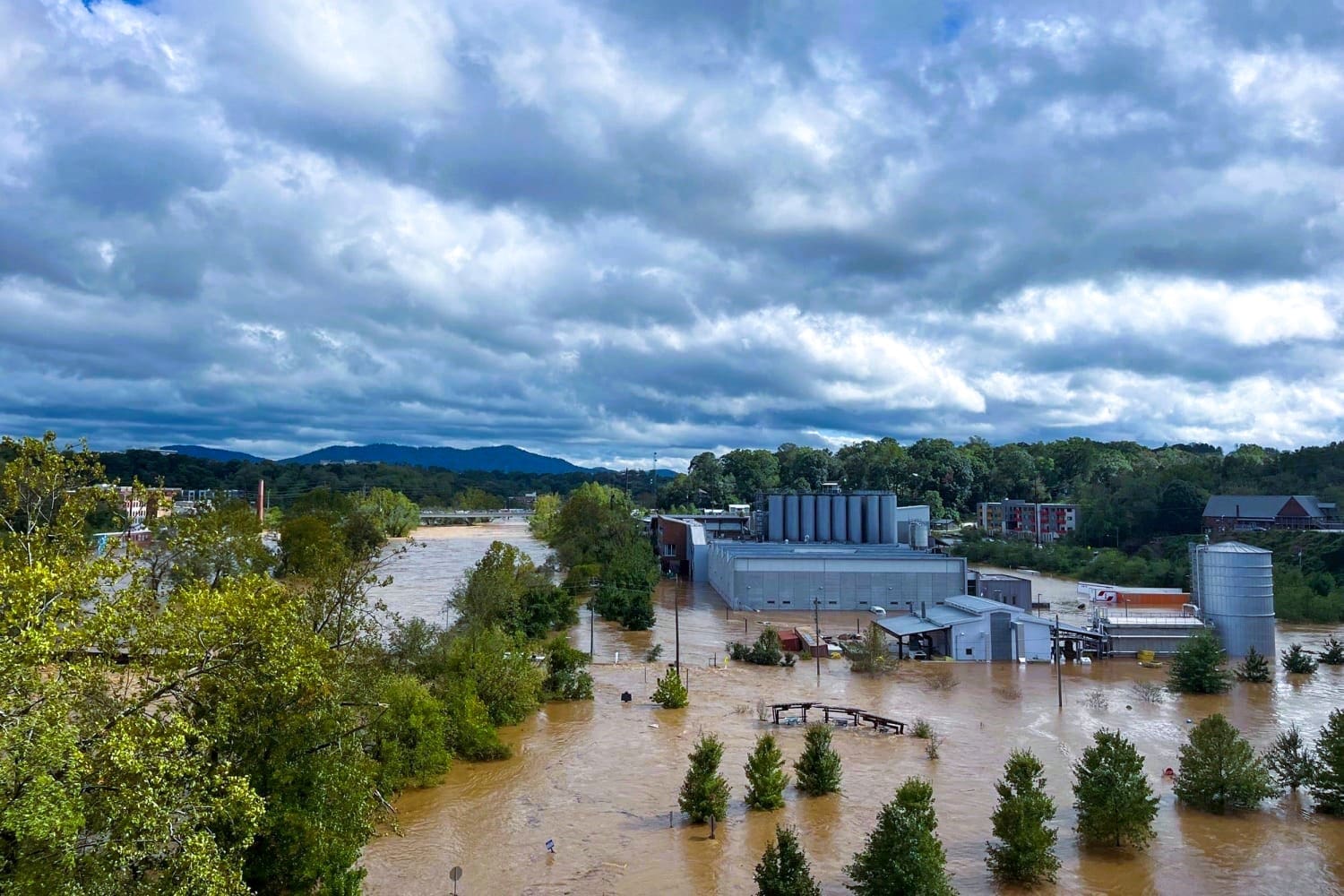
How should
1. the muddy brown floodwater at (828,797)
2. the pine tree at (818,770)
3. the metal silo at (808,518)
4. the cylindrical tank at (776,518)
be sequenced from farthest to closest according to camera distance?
the cylindrical tank at (776,518)
the metal silo at (808,518)
the pine tree at (818,770)
the muddy brown floodwater at (828,797)

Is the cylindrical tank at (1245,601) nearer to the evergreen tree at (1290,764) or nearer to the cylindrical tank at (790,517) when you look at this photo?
the evergreen tree at (1290,764)

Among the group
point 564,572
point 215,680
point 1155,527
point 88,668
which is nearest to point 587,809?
point 215,680

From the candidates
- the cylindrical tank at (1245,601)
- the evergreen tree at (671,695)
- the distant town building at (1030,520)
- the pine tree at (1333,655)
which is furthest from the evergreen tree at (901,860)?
the distant town building at (1030,520)

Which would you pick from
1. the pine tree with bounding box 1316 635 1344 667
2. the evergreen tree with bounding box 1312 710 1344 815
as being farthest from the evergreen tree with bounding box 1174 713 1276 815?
the pine tree with bounding box 1316 635 1344 667

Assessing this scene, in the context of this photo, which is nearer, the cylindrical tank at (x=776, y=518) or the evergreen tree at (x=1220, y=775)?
the evergreen tree at (x=1220, y=775)

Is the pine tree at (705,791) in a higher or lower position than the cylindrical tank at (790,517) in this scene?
lower
